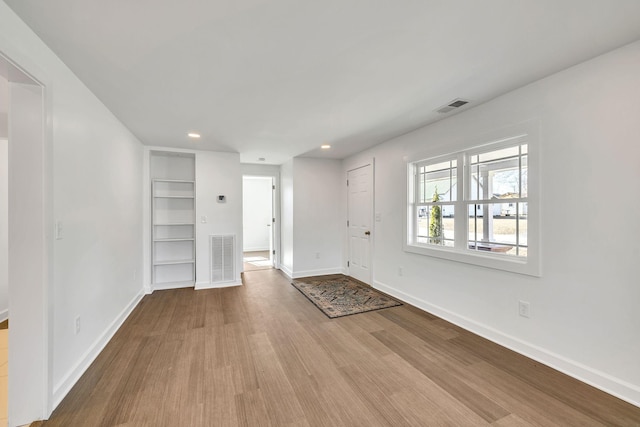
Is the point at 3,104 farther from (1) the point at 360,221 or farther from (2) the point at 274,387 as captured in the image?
(1) the point at 360,221

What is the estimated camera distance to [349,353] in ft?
7.95

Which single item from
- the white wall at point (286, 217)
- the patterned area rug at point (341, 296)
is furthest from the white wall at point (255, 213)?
the patterned area rug at point (341, 296)

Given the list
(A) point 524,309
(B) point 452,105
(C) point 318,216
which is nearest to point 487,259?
(A) point 524,309

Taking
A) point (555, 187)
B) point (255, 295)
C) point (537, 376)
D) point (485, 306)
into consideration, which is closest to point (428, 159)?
point (555, 187)

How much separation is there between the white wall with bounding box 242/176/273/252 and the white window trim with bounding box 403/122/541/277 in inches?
236

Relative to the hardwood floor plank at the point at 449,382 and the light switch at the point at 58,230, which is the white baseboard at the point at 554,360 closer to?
the hardwood floor plank at the point at 449,382

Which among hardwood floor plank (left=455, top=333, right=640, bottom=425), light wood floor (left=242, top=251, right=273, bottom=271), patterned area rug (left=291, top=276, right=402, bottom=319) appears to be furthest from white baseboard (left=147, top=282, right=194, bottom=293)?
hardwood floor plank (left=455, top=333, right=640, bottom=425)

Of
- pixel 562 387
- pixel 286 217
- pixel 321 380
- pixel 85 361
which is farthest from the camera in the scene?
pixel 286 217

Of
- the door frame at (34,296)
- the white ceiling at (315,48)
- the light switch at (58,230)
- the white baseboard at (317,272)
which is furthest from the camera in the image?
the white baseboard at (317,272)

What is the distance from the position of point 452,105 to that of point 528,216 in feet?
4.18

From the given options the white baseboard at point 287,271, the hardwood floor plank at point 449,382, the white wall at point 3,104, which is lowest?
the hardwood floor plank at point 449,382

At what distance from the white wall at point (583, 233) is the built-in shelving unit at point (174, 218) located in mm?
4401

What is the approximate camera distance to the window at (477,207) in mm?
2453

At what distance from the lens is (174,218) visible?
4637 mm
